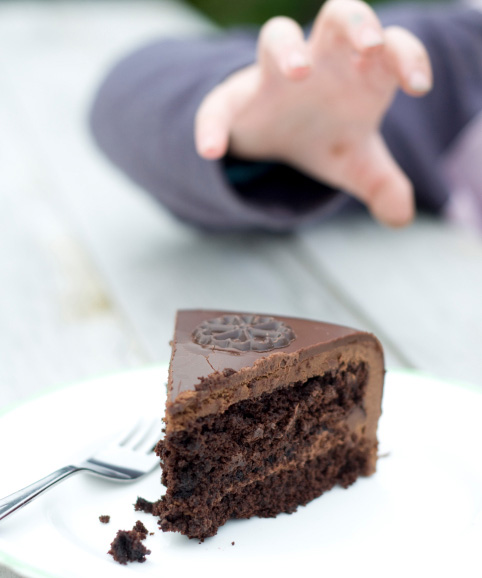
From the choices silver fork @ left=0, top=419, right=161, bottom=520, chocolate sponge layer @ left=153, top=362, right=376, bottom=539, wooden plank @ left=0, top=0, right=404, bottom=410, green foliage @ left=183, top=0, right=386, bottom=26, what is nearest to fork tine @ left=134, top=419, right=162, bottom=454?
silver fork @ left=0, top=419, right=161, bottom=520

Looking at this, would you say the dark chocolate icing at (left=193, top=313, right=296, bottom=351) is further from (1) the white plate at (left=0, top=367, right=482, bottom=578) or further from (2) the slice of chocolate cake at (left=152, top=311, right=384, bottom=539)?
(1) the white plate at (left=0, top=367, right=482, bottom=578)

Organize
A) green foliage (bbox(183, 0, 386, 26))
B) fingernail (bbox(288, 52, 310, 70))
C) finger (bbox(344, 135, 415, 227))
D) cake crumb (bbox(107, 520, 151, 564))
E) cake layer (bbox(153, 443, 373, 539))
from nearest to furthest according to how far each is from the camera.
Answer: cake crumb (bbox(107, 520, 151, 564)) < cake layer (bbox(153, 443, 373, 539)) < fingernail (bbox(288, 52, 310, 70)) < finger (bbox(344, 135, 415, 227)) < green foliage (bbox(183, 0, 386, 26))

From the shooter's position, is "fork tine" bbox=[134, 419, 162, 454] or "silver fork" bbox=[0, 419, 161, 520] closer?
"silver fork" bbox=[0, 419, 161, 520]

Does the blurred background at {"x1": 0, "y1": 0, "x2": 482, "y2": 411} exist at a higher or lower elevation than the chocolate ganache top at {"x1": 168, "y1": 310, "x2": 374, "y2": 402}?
lower

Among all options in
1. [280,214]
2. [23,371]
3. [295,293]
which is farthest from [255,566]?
[280,214]

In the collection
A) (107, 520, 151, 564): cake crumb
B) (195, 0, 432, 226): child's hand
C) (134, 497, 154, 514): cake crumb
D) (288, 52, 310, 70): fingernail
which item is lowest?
(134, 497, 154, 514): cake crumb

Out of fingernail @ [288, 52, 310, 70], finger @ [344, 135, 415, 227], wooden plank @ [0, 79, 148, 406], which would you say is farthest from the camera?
finger @ [344, 135, 415, 227]
